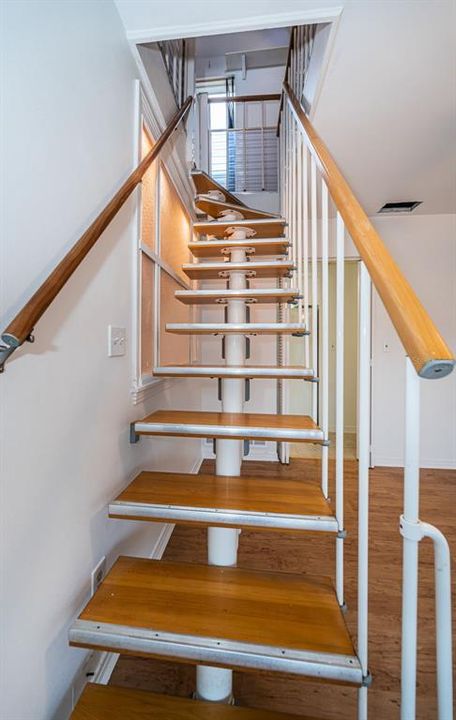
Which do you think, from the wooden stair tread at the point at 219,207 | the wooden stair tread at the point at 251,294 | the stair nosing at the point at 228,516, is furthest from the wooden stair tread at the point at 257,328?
the wooden stair tread at the point at 219,207

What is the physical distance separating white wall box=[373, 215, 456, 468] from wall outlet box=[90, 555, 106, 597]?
9.17 ft

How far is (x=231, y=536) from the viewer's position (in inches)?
49.8

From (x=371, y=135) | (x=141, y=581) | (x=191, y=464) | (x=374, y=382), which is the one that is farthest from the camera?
(x=374, y=382)

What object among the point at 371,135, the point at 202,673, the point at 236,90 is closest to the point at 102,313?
the point at 202,673

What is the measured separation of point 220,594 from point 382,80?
2.29 m

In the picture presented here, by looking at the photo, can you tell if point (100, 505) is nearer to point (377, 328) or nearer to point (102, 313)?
point (102, 313)

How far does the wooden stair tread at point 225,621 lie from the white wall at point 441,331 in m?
2.54

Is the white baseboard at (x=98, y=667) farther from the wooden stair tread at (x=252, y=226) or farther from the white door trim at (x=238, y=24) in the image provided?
the white door trim at (x=238, y=24)

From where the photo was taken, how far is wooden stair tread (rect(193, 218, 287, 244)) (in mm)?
2029

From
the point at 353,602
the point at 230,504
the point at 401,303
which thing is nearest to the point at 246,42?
the point at 401,303

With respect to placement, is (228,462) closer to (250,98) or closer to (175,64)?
(175,64)

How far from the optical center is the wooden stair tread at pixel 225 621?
29.4 inches

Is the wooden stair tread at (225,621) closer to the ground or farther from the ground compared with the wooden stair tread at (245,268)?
closer to the ground

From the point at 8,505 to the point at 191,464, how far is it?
7.19 feet
